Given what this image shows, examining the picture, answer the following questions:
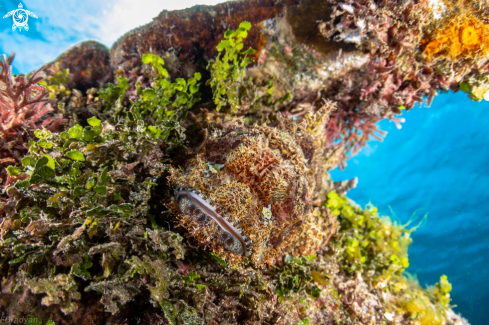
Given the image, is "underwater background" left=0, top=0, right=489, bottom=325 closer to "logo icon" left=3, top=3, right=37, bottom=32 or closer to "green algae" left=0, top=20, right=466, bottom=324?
"logo icon" left=3, top=3, right=37, bottom=32

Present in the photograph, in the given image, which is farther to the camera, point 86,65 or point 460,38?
point 86,65

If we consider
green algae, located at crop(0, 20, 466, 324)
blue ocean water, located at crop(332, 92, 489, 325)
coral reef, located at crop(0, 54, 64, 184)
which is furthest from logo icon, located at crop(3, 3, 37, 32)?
blue ocean water, located at crop(332, 92, 489, 325)

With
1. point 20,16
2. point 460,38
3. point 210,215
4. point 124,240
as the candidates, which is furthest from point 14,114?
point 460,38

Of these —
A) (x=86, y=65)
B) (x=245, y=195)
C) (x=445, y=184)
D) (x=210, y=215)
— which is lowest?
(x=210, y=215)

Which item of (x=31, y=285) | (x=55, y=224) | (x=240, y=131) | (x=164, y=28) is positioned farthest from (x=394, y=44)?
(x=31, y=285)

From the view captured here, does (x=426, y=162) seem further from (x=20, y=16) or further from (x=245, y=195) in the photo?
(x=20, y=16)

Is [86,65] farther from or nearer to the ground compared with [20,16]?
farther from the ground

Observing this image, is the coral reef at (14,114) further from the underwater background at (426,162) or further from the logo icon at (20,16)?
the logo icon at (20,16)
